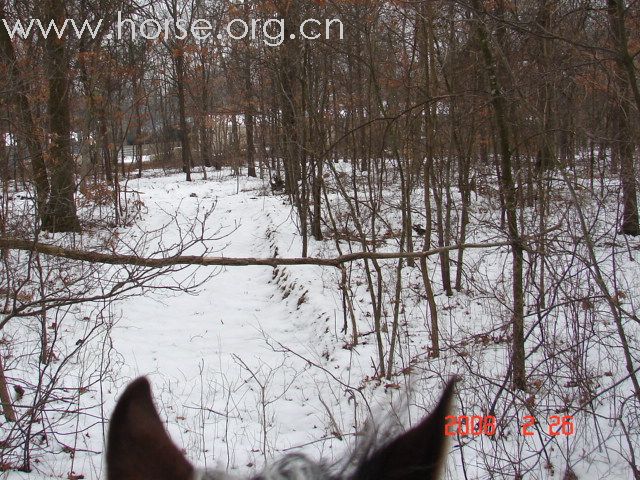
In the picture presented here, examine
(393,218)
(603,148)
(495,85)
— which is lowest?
(393,218)

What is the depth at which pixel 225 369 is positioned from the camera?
6.64m

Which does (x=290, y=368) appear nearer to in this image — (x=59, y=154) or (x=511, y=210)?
(x=511, y=210)

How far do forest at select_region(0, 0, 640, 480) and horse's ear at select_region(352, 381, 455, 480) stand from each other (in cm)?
8

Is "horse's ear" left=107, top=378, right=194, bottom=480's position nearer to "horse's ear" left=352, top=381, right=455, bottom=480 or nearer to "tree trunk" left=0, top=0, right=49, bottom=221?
"horse's ear" left=352, top=381, right=455, bottom=480

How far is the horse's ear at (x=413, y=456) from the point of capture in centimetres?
75

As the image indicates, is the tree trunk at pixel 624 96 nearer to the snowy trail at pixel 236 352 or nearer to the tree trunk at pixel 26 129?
the snowy trail at pixel 236 352

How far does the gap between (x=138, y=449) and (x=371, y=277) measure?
24.7ft

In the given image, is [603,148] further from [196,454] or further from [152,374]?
[152,374]

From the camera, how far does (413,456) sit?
2.45 ft

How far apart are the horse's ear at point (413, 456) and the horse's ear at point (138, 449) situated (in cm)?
37

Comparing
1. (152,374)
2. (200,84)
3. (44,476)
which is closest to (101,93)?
(152,374)

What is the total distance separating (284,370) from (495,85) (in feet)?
14.6
